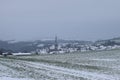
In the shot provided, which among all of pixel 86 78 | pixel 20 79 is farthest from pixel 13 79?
pixel 86 78

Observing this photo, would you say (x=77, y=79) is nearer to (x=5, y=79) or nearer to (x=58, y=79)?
(x=58, y=79)

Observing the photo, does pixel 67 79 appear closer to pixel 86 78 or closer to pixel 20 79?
pixel 86 78

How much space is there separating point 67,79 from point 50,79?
127 centimetres

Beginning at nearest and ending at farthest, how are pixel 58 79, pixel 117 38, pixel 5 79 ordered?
pixel 5 79 < pixel 58 79 < pixel 117 38

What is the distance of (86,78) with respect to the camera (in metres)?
22.8

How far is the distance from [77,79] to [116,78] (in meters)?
3.22

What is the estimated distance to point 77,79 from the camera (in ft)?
72.1

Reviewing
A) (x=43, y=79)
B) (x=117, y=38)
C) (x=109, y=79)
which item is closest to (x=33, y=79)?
(x=43, y=79)

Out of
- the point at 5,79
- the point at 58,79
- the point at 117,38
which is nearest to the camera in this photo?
the point at 5,79

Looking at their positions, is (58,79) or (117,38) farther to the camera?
(117,38)

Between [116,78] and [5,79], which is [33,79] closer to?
[5,79]

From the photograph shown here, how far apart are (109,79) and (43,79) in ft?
16.5

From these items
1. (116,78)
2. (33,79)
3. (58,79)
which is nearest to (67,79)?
(58,79)

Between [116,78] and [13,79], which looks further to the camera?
[116,78]
